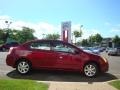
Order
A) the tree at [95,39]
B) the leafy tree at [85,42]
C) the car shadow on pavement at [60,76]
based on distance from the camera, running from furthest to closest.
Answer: the tree at [95,39] < the leafy tree at [85,42] < the car shadow on pavement at [60,76]

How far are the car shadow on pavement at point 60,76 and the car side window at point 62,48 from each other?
1.13 metres

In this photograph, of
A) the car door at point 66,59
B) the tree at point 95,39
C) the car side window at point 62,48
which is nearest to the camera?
the car door at point 66,59

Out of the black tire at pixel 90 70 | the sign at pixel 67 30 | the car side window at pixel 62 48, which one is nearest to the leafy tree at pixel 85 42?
the sign at pixel 67 30

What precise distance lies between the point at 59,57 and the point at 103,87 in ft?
10.9

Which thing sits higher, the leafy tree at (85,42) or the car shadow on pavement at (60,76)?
the leafy tree at (85,42)

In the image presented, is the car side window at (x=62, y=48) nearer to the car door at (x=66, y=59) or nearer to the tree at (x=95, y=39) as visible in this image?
the car door at (x=66, y=59)

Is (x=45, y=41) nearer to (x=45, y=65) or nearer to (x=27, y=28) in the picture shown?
(x=45, y=65)

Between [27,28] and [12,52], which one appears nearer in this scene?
[12,52]

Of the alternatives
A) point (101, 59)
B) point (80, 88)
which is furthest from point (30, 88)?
point (101, 59)

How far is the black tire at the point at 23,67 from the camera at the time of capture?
13188 millimetres

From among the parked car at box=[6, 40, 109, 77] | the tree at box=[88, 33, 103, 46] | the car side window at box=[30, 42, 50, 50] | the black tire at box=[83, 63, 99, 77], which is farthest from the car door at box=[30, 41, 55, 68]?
the tree at box=[88, 33, 103, 46]

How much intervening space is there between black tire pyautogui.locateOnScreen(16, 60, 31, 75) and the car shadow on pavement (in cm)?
19

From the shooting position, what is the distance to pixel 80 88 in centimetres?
999

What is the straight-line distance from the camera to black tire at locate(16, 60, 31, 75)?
43.3 feet
